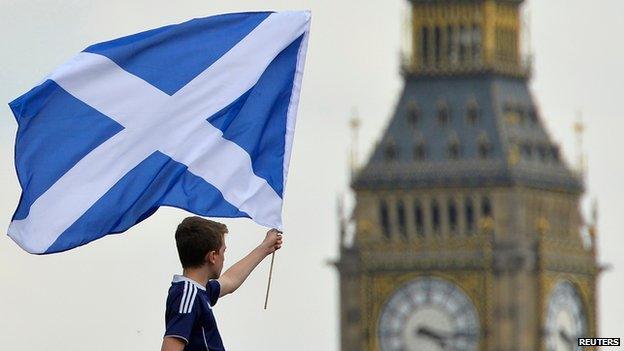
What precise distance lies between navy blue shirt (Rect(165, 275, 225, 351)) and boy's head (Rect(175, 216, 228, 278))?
13cm

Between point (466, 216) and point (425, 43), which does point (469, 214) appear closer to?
point (466, 216)

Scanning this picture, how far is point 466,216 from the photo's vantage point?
5128 inches

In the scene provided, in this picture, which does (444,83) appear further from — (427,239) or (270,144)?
(270,144)

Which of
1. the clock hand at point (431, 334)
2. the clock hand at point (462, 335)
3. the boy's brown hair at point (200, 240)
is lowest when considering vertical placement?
the boy's brown hair at point (200, 240)

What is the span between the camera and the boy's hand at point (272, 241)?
25578 mm

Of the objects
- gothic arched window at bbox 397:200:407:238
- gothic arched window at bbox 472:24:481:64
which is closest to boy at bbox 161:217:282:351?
gothic arched window at bbox 397:200:407:238

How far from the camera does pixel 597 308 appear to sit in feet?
433

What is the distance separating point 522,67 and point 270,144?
110 metres

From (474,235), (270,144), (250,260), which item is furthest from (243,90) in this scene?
(474,235)

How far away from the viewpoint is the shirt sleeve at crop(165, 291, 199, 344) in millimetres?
24422

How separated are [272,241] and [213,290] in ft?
2.67

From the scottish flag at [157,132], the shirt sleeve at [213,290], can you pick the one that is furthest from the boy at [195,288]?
the scottish flag at [157,132]

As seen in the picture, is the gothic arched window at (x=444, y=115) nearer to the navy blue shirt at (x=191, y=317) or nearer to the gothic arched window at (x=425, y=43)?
the gothic arched window at (x=425, y=43)

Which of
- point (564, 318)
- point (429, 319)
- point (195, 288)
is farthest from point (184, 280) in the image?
point (564, 318)
